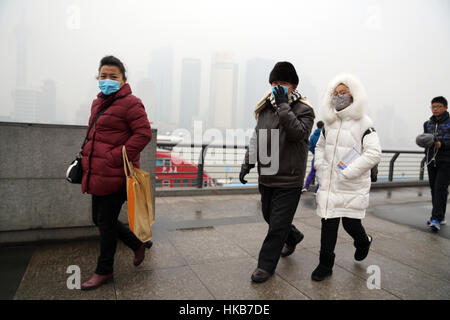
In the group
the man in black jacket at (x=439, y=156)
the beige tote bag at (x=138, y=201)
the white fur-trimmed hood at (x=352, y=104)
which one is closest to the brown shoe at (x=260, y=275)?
the beige tote bag at (x=138, y=201)

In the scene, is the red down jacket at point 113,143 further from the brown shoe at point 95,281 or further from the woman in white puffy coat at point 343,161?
the woman in white puffy coat at point 343,161

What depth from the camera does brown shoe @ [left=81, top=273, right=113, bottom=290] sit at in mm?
2713

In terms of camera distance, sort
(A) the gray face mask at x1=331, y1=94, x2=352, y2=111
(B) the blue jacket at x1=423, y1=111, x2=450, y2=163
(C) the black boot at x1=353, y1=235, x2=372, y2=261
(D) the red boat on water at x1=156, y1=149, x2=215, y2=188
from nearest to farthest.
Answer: (A) the gray face mask at x1=331, y1=94, x2=352, y2=111, (C) the black boot at x1=353, y1=235, x2=372, y2=261, (B) the blue jacket at x1=423, y1=111, x2=450, y2=163, (D) the red boat on water at x1=156, y1=149, x2=215, y2=188

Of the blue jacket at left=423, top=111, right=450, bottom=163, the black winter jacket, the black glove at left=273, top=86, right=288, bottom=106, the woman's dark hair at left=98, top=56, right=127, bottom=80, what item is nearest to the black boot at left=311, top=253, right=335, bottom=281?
the black winter jacket

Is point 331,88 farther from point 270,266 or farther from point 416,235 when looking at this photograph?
point 416,235

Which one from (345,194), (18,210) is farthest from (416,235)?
(18,210)

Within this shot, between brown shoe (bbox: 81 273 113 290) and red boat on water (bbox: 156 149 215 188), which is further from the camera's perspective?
red boat on water (bbox: 156 149 215 188)

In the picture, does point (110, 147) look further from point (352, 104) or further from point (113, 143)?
point (352, 104)

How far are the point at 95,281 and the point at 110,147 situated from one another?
1.18m

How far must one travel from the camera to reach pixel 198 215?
17.9 feet

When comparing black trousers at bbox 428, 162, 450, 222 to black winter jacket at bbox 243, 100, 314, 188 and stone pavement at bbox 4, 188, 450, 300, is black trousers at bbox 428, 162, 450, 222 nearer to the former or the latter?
stone pavement at bbox 4, 188, 450, 300

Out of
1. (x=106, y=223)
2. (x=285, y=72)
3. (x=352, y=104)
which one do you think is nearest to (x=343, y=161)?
(x=352, y=104)
